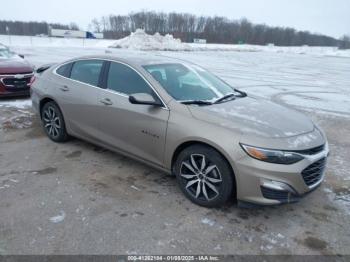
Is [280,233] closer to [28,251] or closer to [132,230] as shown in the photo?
[132,230]

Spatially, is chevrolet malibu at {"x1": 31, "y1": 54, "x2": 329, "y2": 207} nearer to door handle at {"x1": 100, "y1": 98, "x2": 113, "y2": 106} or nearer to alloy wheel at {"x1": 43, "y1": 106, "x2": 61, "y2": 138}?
door handle at {"x1": 100, "y1": 98, "x2": 113, "y2": 106}

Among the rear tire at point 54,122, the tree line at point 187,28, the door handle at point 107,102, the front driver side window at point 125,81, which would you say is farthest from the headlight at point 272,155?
the tree line at point 187,28

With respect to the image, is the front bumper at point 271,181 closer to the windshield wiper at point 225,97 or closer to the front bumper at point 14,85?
the windshield wiper at point 225,97

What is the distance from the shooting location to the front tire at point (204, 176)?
11.0 feet

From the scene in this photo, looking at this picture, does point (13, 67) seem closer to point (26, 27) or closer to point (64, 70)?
point (64, 70)

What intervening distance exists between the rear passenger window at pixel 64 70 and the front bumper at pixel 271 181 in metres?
3.40

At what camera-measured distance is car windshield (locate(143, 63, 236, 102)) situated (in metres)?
4.01

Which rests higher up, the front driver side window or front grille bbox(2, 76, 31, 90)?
the front driver side window

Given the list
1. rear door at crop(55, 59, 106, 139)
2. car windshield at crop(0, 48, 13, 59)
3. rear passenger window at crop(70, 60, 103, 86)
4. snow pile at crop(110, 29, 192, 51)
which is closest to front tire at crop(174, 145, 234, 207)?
rear door at crop(55, 59, 106, 139)

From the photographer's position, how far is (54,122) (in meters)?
5.36

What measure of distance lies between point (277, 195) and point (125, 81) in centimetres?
245

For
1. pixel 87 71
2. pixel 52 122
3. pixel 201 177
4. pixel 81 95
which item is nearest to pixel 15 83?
pixel 52 122

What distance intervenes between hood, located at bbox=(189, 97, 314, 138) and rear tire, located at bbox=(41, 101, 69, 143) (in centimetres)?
262

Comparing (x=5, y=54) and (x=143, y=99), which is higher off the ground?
(x=143, y=99)
